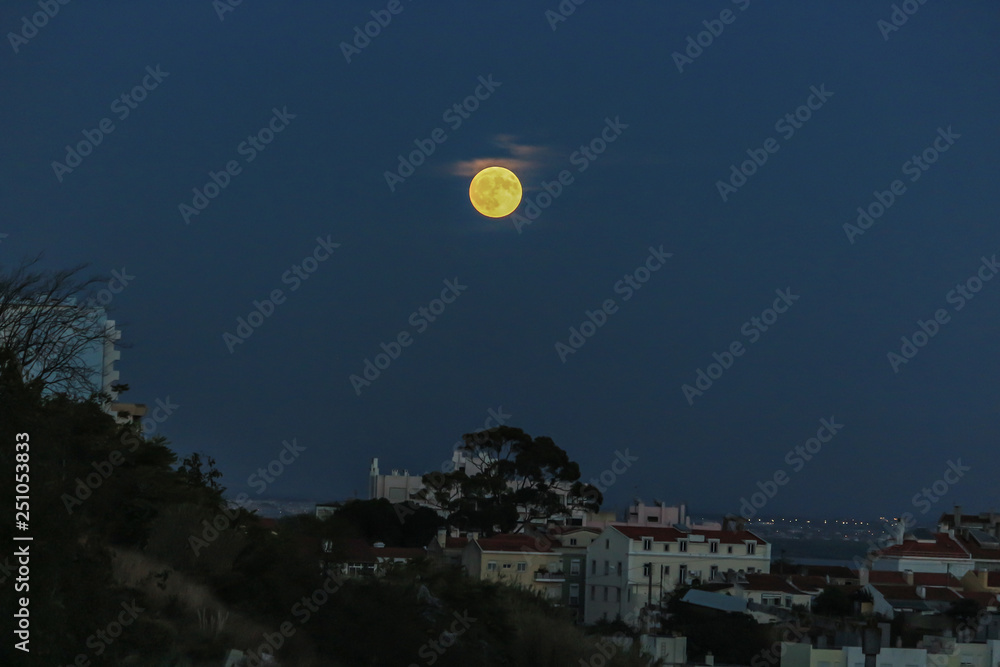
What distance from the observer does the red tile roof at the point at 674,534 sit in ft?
169

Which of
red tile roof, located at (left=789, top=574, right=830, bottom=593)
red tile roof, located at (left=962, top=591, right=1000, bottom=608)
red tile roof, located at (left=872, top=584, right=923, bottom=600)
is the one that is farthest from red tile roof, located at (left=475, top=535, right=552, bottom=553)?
red tile roof, located at (left=962, top=591, right=1000, bottom=608)

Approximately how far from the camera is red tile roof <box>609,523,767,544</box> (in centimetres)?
5150

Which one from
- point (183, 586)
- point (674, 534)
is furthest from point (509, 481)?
point (183, 586)

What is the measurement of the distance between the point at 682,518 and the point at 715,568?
24148mm

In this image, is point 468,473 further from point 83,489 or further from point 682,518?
point 83,489

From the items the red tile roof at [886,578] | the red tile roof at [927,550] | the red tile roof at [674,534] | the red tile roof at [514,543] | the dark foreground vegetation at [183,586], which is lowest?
the dark foreground vegetation at [183,586]

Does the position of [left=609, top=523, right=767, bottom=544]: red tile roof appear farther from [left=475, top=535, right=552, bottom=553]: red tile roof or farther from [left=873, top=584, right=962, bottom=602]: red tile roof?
[left=873, top=584, right=962, bottom=602]: red tile roof

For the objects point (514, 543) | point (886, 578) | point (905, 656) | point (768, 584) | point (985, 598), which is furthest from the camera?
point (886, 578)

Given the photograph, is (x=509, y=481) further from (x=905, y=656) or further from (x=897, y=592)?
(x=905, y=656)

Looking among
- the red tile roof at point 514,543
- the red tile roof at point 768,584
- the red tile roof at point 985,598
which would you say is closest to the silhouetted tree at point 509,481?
the red tile roof at point 514,543

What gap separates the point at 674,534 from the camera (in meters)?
53.5

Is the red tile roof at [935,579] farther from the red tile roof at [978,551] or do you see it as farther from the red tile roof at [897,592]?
the red tile roof at [978,551]

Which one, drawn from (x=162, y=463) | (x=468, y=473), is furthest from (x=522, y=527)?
(x=162, y=463)

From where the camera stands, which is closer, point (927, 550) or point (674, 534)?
point (674, 534)
